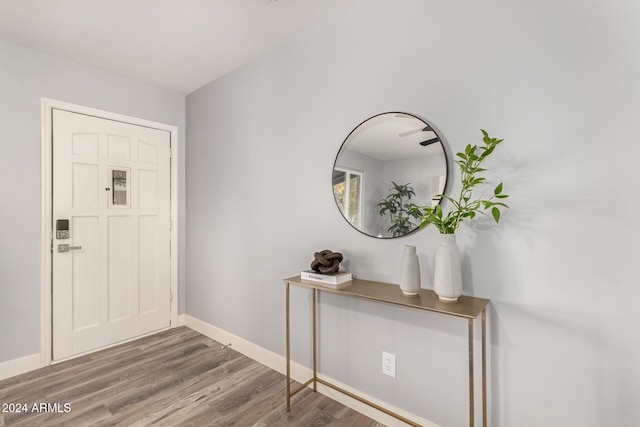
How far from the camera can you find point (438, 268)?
52.9 inches

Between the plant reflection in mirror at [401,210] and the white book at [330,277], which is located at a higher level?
the plant reflection in mirror at [401,210]

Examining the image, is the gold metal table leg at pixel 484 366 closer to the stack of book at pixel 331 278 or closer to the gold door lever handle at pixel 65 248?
the stack of book at pixel 331 278

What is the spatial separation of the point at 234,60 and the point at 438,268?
2.23 m

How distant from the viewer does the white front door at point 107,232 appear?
243cm

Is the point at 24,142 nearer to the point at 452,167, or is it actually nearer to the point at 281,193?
the point at 281,193

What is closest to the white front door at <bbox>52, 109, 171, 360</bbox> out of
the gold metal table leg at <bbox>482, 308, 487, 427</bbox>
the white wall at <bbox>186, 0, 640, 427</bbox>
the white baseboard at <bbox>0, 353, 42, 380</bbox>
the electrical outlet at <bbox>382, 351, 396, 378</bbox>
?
the white baseboard at <bbox>0, 353, 42, 380</bbox>

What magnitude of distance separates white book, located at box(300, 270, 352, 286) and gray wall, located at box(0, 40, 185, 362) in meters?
2.15

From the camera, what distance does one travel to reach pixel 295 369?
7.02ft

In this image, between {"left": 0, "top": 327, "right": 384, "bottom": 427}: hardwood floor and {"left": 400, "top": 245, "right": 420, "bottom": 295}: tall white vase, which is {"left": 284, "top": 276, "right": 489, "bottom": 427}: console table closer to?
{"left": 400, "top": 245, "right": 420, "bottom": 295}: tall white vase

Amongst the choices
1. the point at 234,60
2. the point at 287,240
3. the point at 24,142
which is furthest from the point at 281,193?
the point at 24,142

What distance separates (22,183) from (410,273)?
110 inches

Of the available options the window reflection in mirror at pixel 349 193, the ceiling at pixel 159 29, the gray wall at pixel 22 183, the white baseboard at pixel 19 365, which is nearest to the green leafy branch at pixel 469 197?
the window reflection in mirror at pixel 349 193

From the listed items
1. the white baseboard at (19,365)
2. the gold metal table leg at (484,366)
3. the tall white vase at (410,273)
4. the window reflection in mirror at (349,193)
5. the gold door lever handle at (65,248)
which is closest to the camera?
the gold metal table leg at (484,366)

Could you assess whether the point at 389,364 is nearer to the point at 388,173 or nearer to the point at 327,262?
the point at 327,262
